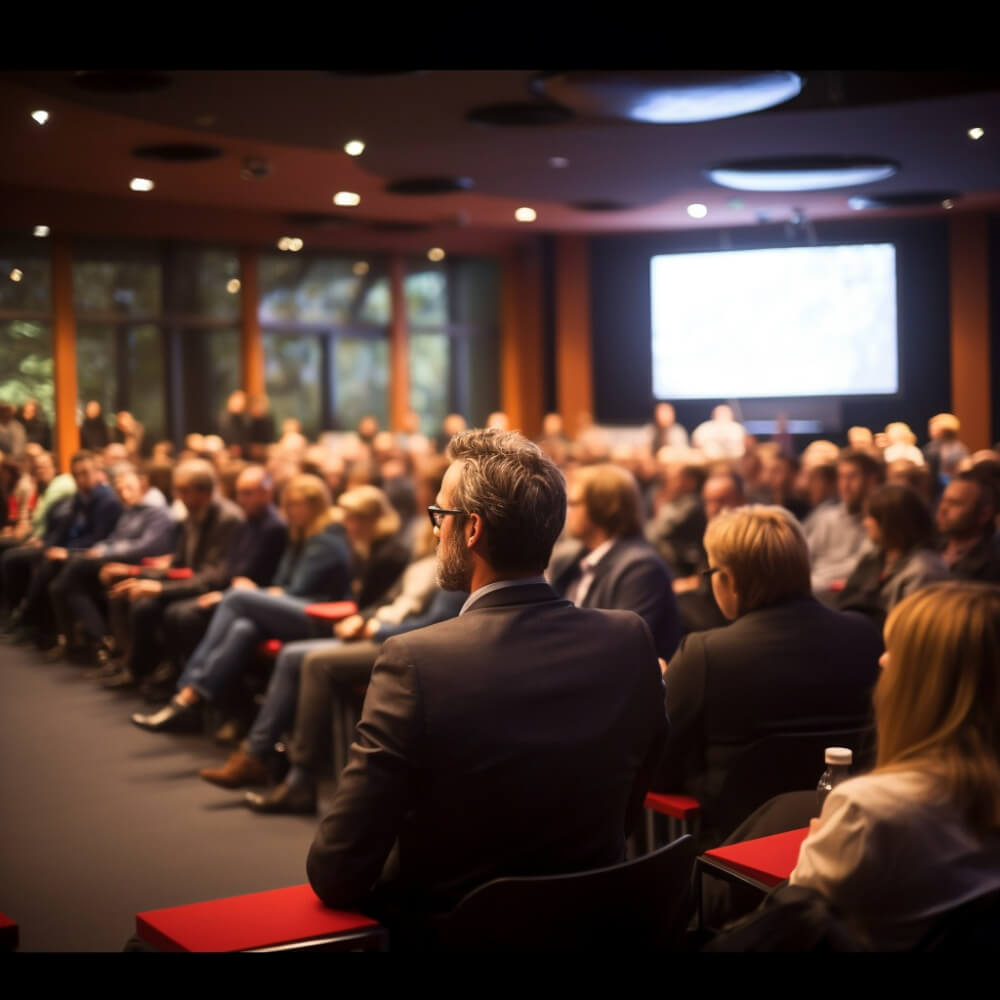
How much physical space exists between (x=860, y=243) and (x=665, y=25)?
13.0m

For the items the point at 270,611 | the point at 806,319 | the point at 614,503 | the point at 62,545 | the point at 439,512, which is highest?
the point at 806,319

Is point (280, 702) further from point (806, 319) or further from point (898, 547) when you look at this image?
point (806, 319)

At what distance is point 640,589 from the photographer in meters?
4.18

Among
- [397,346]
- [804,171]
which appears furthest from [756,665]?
[397,346]

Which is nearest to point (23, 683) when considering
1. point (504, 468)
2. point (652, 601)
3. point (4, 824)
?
point (4, 824)

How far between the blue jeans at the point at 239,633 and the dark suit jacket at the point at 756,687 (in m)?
2.93

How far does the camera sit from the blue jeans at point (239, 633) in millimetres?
5574

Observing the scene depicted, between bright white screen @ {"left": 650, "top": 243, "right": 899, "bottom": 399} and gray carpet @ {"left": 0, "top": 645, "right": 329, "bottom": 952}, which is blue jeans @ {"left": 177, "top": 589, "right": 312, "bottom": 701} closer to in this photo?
gray carpet @ {"left": 0, "top": 645, "right": 329, "bottom": 952}

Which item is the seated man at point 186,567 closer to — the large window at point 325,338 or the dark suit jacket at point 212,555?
the dark suit jacket at point 212,555

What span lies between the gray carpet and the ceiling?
1879mm

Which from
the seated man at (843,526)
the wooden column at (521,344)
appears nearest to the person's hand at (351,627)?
the seated man at (843,526)

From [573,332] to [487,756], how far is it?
15564 mm

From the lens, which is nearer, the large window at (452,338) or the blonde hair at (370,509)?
the blonde hair at (370,509)

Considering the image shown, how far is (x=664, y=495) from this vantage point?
293 inches
